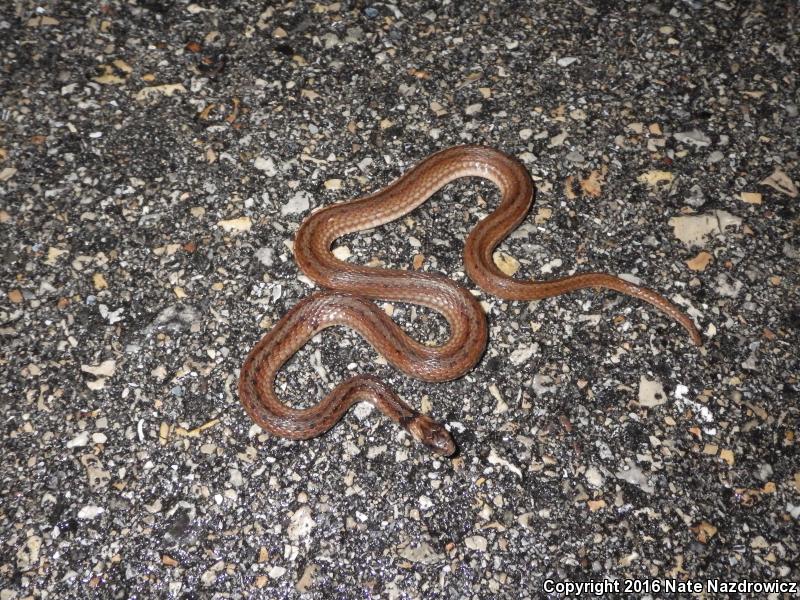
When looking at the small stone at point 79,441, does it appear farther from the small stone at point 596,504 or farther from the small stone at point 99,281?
the small stone at point 596,504

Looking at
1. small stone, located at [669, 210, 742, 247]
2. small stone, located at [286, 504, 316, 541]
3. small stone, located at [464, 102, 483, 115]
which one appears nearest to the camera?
small stone, located at [286, 504, 316, 541]

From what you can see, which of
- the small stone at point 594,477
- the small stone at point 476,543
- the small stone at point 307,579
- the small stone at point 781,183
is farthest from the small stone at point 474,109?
the small stone at point 307,579

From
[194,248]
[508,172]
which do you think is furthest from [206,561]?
[508,172]

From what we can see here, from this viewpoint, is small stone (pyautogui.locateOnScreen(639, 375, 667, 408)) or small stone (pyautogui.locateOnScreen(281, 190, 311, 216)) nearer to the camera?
small stone (pyautogui.locateOnScreen(639, 375, 667, 408))

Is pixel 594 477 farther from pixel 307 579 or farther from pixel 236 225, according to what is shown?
pixel 236 225

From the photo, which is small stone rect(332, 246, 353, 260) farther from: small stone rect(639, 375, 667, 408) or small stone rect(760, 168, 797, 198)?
small stone rect(760, 168, 797, 198)

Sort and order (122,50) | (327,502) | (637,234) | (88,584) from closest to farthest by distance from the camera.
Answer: (88,584), (327,502), (637,234), (122,50)

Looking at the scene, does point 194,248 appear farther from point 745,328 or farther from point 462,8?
point 745,328

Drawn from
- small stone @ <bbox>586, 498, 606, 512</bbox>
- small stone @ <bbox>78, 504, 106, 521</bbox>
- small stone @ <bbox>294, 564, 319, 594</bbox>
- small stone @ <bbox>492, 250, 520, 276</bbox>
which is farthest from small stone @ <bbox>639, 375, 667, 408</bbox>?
small stone @ <bbox>78, 504, 106, 521</bbox>
